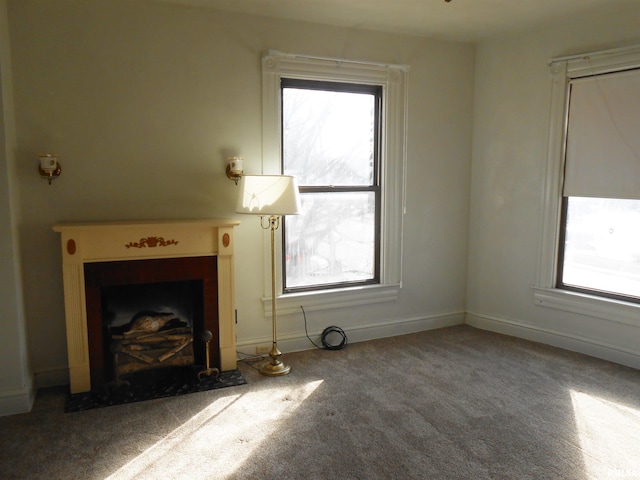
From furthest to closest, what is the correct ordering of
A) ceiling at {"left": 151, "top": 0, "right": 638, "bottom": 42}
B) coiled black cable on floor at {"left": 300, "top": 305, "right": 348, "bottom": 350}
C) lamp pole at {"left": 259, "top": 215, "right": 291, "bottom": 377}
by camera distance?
coiled black cable on floor at {"left": 300, "top": 305, "right": 348, "bottom": 350}
lamp pole at {"left": 259, "top": 215, "right": 291, "bottom": 377}
ceiling at {"left": 151, "top": 0, "right": 638, "bottom": 42}

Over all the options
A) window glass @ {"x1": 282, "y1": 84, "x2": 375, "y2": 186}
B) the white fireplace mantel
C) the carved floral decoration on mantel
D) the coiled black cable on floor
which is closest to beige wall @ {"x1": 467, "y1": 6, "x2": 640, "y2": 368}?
window glass @ {"x1": 282, "y1": 84, "x2": 375, "y2": 186}

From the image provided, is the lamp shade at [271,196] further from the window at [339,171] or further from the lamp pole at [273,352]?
the window at [339,171]

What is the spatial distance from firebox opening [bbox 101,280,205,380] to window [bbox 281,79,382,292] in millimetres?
778

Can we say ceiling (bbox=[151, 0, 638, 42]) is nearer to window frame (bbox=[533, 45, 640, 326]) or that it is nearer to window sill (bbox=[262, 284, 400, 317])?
window frame (bbox=[533, 45, 640, 326])

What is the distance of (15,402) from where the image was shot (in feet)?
9.51

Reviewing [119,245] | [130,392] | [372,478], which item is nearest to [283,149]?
[119,245]

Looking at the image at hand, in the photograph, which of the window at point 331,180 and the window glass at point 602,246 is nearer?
the window glass at point 602,246

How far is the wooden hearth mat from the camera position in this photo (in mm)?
3037

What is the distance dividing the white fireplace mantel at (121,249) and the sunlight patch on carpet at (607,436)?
89.2 inches

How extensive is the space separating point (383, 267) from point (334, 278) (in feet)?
1.46

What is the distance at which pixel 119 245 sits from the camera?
3141 millimetres

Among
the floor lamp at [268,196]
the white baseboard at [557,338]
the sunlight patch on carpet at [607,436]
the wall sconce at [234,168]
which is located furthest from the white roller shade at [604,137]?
the wall sconce at [234,168]

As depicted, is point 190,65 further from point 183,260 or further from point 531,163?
point 531,163

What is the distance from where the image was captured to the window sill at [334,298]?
12.7 ft
